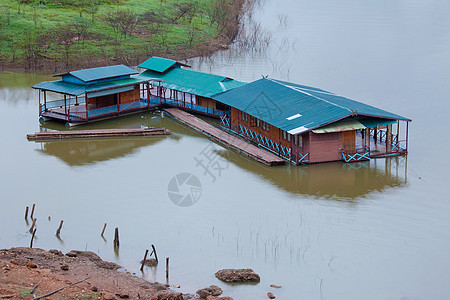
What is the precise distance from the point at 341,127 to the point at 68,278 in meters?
15.7

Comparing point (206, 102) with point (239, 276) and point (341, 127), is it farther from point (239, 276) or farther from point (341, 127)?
point (239, 276)

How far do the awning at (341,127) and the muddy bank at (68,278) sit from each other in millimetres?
13079

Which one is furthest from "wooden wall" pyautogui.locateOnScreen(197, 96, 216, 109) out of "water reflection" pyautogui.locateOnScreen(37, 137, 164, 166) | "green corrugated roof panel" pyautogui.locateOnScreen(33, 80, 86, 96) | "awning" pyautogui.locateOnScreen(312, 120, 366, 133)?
"awning" pyautogui.locateOnScreen(312, 120, 366, 133)

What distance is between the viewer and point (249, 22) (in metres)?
68.6

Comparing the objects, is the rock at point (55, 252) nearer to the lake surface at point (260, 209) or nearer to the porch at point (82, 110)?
the lake surface at point (260, 209)

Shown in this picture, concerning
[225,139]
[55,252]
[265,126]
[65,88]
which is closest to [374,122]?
[265,126]

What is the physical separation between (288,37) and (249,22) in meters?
7.81

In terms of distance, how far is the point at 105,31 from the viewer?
6022cm

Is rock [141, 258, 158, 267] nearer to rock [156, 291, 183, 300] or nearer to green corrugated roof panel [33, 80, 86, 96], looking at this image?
rock [156, 291, 183, 300]

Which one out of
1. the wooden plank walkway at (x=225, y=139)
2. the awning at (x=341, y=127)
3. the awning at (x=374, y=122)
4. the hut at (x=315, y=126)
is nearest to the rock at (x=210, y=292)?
the hut at (x=315, y=126)

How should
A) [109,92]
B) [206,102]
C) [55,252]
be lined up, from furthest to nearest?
1. [206,102]
2. [109,92]
3. [55,252]

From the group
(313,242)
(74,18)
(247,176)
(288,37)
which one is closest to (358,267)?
(313,242)

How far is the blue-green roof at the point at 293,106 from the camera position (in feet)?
101

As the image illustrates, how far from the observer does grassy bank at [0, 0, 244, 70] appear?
2167 inches
